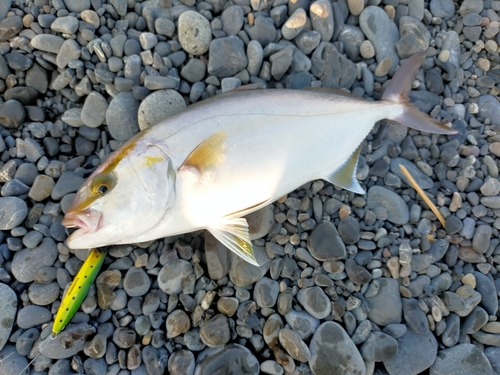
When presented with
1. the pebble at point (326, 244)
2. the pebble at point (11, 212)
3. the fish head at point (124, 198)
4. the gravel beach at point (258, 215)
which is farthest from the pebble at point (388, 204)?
the pebble at point (11, 212)

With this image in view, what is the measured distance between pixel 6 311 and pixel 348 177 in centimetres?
239

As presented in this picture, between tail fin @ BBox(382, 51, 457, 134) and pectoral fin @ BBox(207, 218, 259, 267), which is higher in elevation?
tail fin @ BBox(382, 51, 457, 134)

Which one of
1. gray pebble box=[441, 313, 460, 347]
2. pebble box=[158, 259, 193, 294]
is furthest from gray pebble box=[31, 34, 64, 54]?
gray pebble box=[441, 313, 460, 347]

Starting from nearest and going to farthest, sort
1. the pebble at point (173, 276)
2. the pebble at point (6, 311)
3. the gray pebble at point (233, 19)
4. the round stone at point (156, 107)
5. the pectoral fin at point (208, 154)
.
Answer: the pectoral fin at point (208, 154), the pebble at point (6, 311), the pebble at point (173, 276), the round stone at point (156, 107), the gray pebble at point (233, 19)

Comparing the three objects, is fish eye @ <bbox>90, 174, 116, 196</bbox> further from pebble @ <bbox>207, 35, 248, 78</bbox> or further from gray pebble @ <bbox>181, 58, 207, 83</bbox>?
pebble @ <bbox>207, 35, 248, 78</bbox>

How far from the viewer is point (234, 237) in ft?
6.50

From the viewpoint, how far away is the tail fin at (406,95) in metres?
2.31

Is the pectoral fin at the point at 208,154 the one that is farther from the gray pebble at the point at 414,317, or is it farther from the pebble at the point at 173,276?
the gray pebble at the point at 414,317

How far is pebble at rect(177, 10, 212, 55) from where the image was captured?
244 cm

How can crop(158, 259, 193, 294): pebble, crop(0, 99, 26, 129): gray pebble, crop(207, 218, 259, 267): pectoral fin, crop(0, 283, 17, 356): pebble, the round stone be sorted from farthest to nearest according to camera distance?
crop(0, 99, 26, 129): gray pebble → the round stone → crop(158, 259, 193, 294): pebble → crop(0, 283, 17, 356): pebble → crop(207, 218, 259, 267): pectoral fin

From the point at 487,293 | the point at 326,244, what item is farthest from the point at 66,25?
the point at 487,293

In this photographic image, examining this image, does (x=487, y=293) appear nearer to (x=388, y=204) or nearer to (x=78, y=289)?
(x=388, y=204)

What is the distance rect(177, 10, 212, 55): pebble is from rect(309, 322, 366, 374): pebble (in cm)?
215

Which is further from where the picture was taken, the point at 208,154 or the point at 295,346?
the point at 295,346
